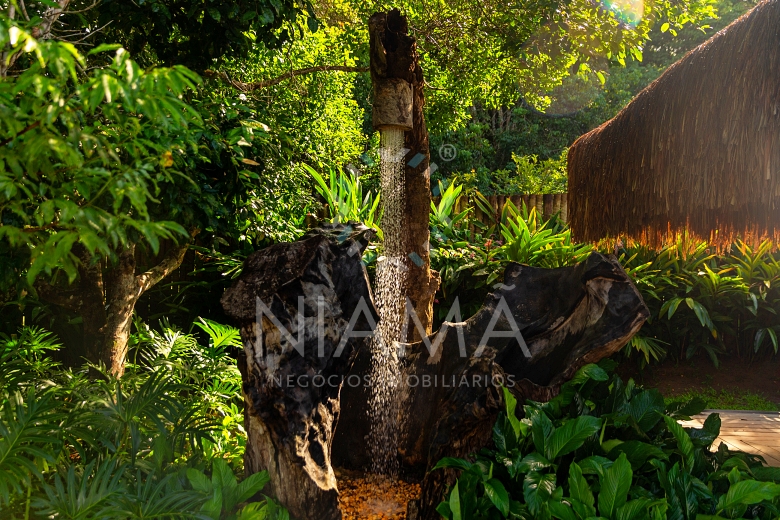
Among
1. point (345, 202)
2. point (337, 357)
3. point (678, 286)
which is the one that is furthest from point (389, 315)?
point (678, 286)

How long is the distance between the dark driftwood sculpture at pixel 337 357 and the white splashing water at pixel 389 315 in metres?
0.24

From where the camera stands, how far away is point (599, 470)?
2215mm

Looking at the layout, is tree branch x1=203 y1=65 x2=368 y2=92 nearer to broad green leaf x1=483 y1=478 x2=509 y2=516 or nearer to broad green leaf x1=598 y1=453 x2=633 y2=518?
broad green leaf x1=483 y1=478 x2=509 y2=516

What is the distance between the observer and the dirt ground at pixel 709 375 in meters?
5.57

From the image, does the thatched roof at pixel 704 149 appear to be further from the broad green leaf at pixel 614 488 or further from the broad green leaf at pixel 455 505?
the broad green leaf at pixel 455 505

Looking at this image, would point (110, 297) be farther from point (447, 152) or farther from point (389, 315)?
point (447, 152)

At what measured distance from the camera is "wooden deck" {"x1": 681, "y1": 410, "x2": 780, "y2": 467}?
12.5 ft

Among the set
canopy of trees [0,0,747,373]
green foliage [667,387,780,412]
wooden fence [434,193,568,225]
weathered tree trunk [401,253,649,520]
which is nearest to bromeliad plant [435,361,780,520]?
weathered tree trunk [401,253,649,520]

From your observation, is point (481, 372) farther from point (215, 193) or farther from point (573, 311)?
point (215, 193)

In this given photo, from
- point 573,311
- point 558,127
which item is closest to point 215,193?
point 573,311

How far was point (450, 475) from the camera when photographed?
7.94 ft

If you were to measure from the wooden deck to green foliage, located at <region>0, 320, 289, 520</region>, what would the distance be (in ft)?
9.37

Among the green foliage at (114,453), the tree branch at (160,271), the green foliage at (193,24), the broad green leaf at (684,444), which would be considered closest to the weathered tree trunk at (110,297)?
the tree branch at (160,271)

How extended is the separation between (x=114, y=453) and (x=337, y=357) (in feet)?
3.22
